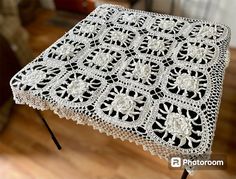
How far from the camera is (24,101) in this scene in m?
1.11

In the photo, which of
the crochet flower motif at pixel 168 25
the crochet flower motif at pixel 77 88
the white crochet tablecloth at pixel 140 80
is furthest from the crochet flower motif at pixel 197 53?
the crochet flower motif at pixel 77 88

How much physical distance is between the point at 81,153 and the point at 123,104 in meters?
0.64

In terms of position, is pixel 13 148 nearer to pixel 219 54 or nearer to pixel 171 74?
pixel 171 74

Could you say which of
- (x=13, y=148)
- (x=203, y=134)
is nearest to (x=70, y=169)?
(x=13, y=148)

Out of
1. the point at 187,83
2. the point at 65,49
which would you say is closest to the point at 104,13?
the point at 65,49

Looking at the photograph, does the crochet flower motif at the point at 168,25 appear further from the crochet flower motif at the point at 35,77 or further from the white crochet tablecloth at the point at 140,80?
the crochet flower motif at the point at 35,77

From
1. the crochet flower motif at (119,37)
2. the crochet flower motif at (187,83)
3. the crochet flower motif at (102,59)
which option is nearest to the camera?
the crochet flower motif at (187,83)

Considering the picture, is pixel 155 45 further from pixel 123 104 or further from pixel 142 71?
pixel 123 104

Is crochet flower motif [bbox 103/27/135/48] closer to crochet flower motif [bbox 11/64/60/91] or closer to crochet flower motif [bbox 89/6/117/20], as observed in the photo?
crochet flower motif [bbox 89/6/117/20]

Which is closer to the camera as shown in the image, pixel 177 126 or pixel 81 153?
pixel 177 126

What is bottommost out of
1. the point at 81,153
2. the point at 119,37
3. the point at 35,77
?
the point at 81,153

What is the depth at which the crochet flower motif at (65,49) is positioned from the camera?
1209 millimetres

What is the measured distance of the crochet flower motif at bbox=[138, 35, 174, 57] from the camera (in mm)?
1192

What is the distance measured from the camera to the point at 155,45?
1.22m
